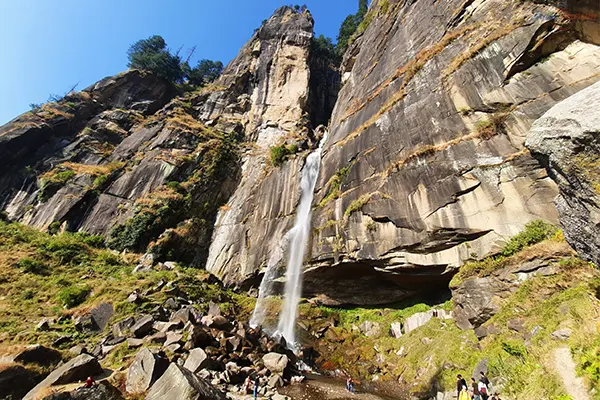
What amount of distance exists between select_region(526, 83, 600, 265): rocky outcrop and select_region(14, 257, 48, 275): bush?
27.0m

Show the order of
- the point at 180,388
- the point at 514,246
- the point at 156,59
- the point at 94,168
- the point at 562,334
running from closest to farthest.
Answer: the point at 180,388 < the point at 562,334 < the point at 514,246 < the point at 94,168 < the point at 156,59

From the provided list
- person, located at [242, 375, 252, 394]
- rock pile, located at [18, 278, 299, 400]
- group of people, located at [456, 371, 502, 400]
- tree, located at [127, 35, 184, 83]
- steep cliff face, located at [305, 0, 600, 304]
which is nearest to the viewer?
rock pile, located at [18, 278, 299, 400]

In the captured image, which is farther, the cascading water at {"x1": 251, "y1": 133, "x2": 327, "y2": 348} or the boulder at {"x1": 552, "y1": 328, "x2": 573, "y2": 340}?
the cascading water at {"x1": 251, "y1": 133, "x2": 327, "y2": 348}

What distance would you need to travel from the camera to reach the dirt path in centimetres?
548

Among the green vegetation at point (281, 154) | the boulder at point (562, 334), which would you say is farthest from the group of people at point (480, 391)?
the green vegetation at point (281, 154)

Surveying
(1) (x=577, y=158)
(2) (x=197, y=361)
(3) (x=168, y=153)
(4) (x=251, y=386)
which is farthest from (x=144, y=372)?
(3) (x=168, y=153)

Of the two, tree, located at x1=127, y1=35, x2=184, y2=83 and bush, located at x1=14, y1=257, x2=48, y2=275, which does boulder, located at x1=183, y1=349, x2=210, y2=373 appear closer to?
bush, located at x1=14, y1=257, x2=48, y2=275

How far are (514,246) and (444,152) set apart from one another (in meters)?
5.19

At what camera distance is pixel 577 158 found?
5.07 metres

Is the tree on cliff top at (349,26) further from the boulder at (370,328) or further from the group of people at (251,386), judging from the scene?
the group of people at (251,386)

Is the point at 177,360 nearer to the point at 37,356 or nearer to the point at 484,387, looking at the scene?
the point at 37,356

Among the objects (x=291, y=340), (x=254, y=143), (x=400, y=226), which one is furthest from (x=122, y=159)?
(x=400, y=226)

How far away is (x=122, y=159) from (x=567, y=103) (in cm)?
3750

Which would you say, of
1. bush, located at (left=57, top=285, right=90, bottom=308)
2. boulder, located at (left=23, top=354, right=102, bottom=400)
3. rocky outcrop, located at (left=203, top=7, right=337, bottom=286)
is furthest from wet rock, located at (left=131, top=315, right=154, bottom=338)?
rocky outcrop, located at (left=203, top=7, right=337, bottom=286)
